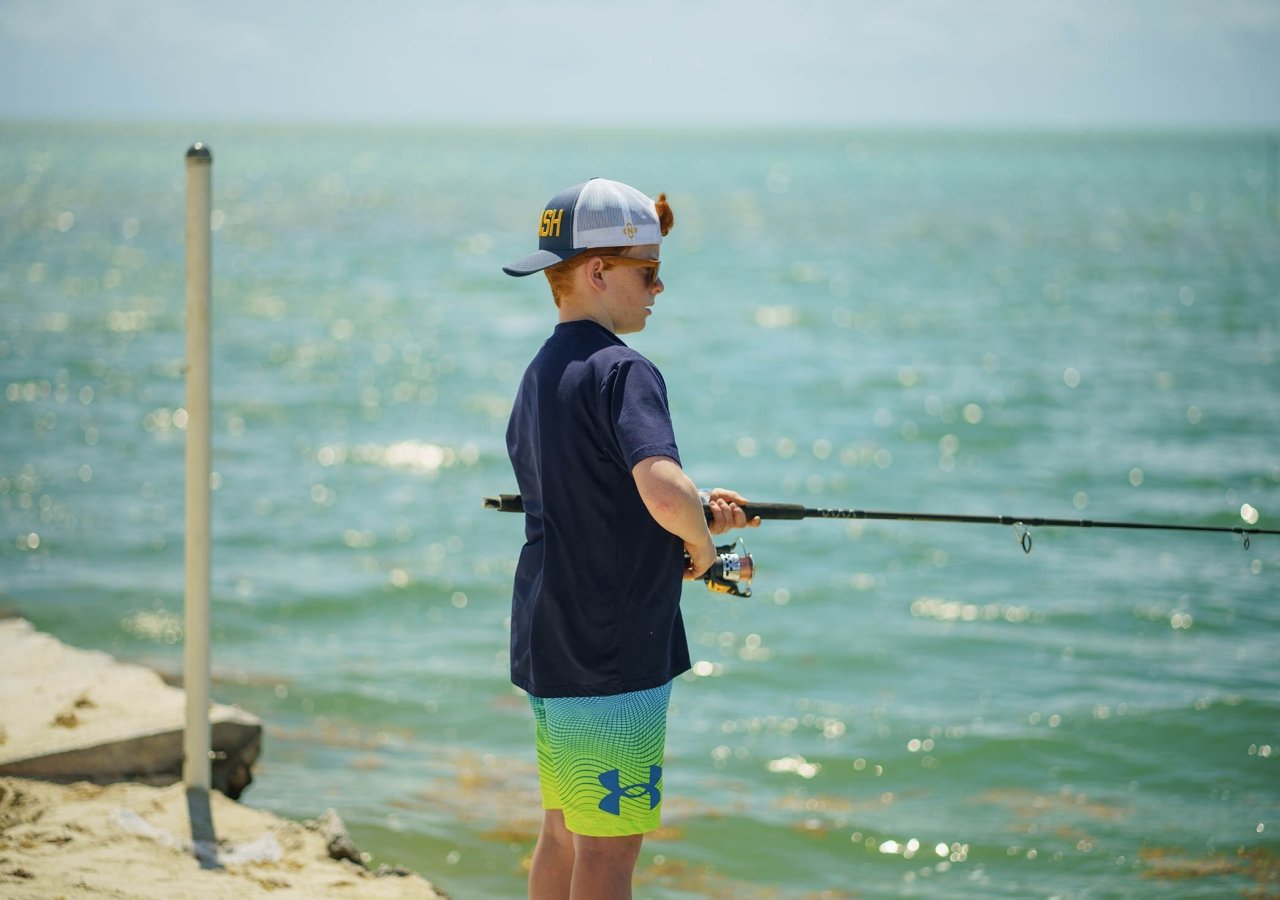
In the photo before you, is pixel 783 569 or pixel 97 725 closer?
pixel 97 725

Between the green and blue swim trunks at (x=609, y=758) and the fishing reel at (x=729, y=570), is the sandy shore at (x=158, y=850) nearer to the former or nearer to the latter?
the green and blue swim trunks at (x=609, y=758)

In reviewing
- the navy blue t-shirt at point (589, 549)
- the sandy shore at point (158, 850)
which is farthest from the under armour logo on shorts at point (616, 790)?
the sandy shore at point (158, 850)

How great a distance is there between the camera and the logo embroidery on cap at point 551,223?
10.6 feet

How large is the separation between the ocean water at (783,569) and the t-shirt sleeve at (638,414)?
2989mm

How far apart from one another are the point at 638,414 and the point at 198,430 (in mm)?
1920

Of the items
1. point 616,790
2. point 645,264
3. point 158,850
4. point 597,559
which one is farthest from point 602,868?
point 158,850

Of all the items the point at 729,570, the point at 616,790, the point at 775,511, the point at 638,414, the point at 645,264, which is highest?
the point at 645,264

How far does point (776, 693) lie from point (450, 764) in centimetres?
196

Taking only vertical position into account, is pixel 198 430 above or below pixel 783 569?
above

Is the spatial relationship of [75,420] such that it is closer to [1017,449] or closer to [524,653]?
[1017,449]

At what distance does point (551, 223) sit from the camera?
3252 mm

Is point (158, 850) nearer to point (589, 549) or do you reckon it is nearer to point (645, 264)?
point (589, 549)

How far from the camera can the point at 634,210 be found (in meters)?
3.20

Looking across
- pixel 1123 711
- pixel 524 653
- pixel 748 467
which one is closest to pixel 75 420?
pixel 748 467
